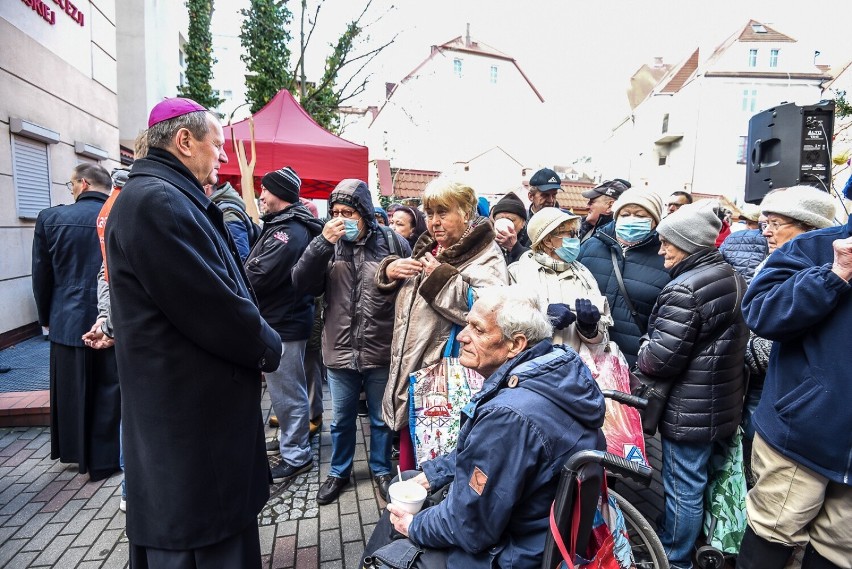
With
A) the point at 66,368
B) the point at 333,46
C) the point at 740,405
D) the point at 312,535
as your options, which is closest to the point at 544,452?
the point at 740,405

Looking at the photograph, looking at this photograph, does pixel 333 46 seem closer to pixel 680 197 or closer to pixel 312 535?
pixel 680 197

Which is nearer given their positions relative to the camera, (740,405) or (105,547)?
(740,405)

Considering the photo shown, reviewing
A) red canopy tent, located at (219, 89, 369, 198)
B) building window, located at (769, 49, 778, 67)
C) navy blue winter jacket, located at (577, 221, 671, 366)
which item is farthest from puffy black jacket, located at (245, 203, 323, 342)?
building window, located at (769, 49, 778, 67)

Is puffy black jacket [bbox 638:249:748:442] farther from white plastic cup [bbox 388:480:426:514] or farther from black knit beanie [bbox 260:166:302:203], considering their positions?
black knit beanie [bbox 260:166:302:203]

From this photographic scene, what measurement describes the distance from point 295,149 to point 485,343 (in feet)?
18.2

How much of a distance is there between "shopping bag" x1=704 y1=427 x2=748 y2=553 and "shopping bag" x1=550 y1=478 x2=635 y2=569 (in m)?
1.26

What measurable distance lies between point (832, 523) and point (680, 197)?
466cm

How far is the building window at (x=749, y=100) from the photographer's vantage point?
27344mm

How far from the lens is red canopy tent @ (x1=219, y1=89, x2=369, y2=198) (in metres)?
6.54

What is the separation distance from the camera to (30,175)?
6.62 meters

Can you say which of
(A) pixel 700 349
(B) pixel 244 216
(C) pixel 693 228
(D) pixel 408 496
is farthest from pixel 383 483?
(C) pixel 693 228

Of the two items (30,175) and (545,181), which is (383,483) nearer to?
(545,181)

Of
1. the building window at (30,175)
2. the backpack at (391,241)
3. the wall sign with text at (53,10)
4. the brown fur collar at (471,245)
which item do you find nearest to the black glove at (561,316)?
the brown fur collar at (471,245)

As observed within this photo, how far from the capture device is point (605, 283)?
3.30 m
